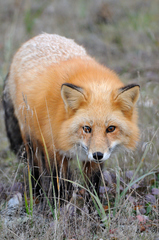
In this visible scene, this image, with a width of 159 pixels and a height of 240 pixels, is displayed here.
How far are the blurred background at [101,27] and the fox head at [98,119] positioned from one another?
14.7ft

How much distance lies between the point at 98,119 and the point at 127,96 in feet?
1.66

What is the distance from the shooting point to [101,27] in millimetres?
11781

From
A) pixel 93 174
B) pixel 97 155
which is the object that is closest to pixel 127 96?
pixel 97 155

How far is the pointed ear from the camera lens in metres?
3.50

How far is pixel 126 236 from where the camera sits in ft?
10.6

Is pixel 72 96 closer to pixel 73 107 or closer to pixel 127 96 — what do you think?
pixel 73 107

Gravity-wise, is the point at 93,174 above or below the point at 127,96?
below

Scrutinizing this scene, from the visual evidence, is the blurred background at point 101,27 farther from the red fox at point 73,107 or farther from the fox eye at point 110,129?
the fox eye at point 110,129

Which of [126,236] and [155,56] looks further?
[155,56]

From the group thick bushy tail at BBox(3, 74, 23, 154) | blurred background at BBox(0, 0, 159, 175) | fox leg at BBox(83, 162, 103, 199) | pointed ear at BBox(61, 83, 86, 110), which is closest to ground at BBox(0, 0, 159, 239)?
blurred background at BBox(0, 0, 159, 175)

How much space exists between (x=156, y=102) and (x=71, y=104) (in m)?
3.50

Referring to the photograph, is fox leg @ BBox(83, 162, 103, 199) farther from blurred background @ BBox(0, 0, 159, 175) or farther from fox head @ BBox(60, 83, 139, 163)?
blurred background @ BBox(0, 0, 159, 175)

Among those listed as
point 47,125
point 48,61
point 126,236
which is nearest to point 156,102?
point 48,61

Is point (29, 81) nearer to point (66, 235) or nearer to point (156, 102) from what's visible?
point (66, 235)
